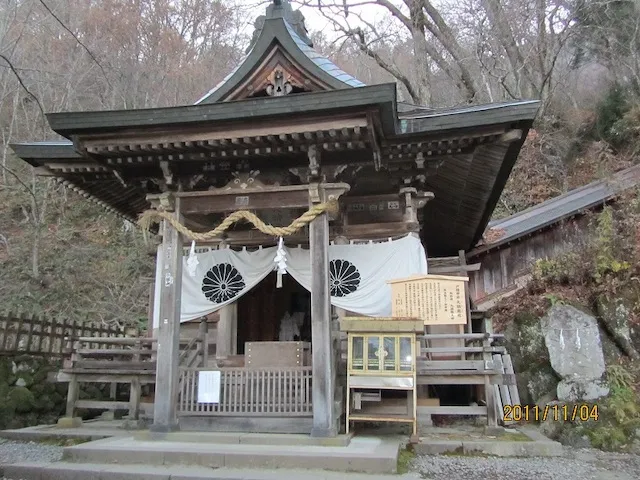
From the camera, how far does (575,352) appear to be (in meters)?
8.20

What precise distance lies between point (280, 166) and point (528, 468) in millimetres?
4949

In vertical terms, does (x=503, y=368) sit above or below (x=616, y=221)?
below

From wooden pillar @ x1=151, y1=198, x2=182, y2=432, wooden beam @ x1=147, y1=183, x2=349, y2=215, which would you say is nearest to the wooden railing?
wooden pillar @ x1=151, y1=198, x2=182, y2=432

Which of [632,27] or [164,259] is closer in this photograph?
[164,259]

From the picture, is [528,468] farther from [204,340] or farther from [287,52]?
[287,52]

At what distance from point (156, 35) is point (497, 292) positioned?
683 inches

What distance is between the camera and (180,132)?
647 centimetres

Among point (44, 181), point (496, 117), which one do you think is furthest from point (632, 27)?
point (44, 181)

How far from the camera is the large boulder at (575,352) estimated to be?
785 cm

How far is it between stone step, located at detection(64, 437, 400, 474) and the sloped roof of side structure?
4.75 meters

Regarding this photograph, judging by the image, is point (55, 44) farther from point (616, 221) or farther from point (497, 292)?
point (616, 221)

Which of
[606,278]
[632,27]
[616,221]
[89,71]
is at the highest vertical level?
[632,27]

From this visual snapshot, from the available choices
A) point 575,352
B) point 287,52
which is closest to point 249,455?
point 287,52

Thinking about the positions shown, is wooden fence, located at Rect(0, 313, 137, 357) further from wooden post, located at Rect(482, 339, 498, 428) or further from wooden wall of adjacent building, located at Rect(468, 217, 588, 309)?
wooden wall of adjacent building, located at Rect(468, 217, 588, 309)
